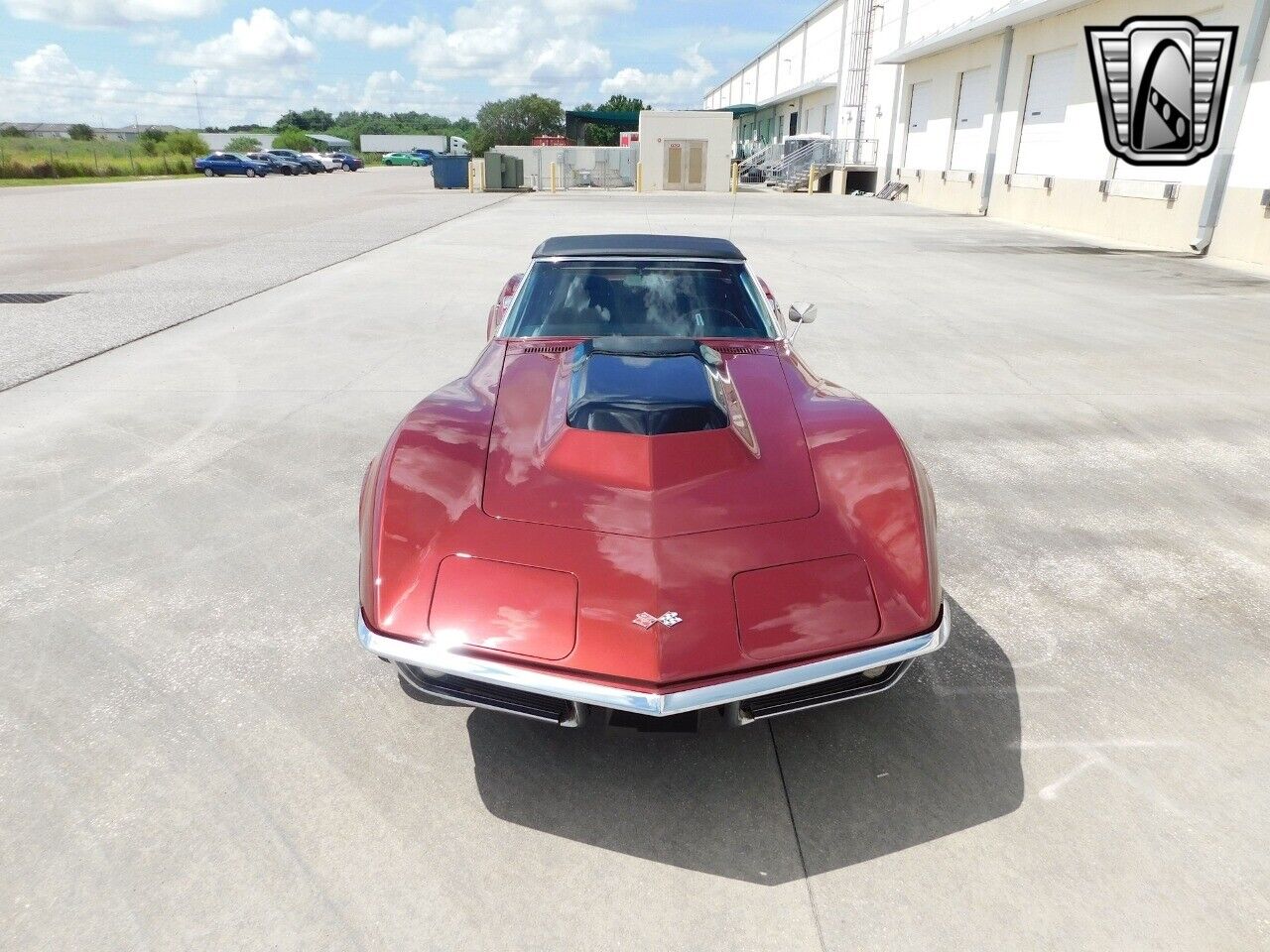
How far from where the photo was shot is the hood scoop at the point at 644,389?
275cm

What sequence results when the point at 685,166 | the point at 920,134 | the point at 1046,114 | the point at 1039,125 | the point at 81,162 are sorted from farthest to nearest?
the point at 81,162 → the point at 685,166 → the point at 920,134 → the point at 1039,125 → the point at 1046,114

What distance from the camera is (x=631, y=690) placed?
2.08m

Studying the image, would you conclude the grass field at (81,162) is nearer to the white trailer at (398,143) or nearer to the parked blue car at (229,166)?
the parked blue car at (229,166)

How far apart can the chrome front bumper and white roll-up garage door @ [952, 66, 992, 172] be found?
25107 mm

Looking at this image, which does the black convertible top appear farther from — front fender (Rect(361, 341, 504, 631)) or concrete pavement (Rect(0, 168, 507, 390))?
concrete pavement (Rect(0, 168, 507, 390))

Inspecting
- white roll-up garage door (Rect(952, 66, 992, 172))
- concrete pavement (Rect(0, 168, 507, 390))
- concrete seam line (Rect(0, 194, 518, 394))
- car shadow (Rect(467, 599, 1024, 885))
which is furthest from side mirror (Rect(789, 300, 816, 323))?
white roll-up garage door (Rect(952, 66, 992, 172))

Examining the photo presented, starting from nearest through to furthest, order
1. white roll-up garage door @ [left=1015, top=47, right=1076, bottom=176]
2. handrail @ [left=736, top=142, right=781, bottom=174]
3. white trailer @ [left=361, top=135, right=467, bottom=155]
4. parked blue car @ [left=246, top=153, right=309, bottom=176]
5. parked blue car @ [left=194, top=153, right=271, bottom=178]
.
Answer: white roll-up garage door @ [left=1015, top=47, right=1076, bottom=176] < parked blue car @ [left=194, top=153, right=271, bottom=178] < handrail @ [left=736, top=142, right=781, bottom=174] < parked blue car @ [left=246, top=153, right=309, bottom=176] < white trailer @ [left=361, top=135, right=467, bottom=155]

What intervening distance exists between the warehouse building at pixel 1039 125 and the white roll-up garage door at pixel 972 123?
6 cm

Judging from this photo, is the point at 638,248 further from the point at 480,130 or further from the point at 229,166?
the point at 480,130

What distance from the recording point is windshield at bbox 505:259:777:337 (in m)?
3.92

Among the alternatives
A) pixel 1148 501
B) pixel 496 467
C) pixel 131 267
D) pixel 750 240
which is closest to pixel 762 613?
pixel 496 467

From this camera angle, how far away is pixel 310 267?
40.6 ft

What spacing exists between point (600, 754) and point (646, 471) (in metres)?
0.91

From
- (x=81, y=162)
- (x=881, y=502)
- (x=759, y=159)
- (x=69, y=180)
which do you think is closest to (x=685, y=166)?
(x=759, y=159)
